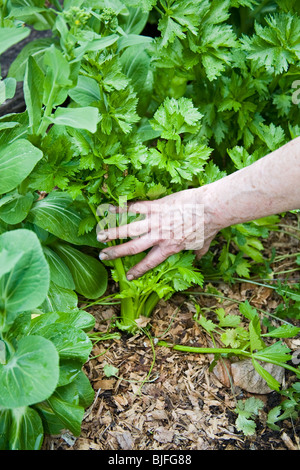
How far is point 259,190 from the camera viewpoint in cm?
159

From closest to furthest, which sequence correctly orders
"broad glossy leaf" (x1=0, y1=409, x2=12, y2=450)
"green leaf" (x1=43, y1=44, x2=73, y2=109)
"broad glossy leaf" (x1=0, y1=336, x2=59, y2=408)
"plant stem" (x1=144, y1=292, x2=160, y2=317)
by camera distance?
"broad glossy leaf" (x1=0, y1=336, x2=59, y2=408) < "green leaf" (x1=43, y1=44, x2=73, y2=109) < "broad glossy leaf" (x1=0, y1=409, x2=12, y2=450) < "plant stem" (x1=144, y1=292, x2=160, y2=317)

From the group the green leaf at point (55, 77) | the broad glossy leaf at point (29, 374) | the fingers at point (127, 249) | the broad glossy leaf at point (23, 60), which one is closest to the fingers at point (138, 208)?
the fingers at point (127, 249)

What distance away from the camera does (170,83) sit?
2.02 metres

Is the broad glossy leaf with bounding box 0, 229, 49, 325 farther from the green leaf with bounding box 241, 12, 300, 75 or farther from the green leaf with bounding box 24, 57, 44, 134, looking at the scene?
the green leaf with bounding box 241, 12, 300, 75

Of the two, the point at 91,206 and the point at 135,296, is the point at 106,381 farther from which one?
the point at 91,206

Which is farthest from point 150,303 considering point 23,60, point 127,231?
point 23,60

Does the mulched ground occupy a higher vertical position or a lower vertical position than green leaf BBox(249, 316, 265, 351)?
lower

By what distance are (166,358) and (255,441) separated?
1.45 ft

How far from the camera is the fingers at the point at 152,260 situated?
182 centimetres

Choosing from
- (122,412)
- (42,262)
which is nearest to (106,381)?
(122,412)

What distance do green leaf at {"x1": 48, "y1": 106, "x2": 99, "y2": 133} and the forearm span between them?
20.7 inches

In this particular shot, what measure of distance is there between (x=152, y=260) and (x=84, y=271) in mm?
309

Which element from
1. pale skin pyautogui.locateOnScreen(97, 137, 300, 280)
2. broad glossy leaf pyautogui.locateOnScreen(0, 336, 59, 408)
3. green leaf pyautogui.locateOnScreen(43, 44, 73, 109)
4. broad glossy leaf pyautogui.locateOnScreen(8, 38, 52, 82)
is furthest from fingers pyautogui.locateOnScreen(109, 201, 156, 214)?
broad glossy leaf pyautogui.locateOnScreen(8, 38, 52, 82)

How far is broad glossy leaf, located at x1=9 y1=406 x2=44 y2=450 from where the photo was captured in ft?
4.79
